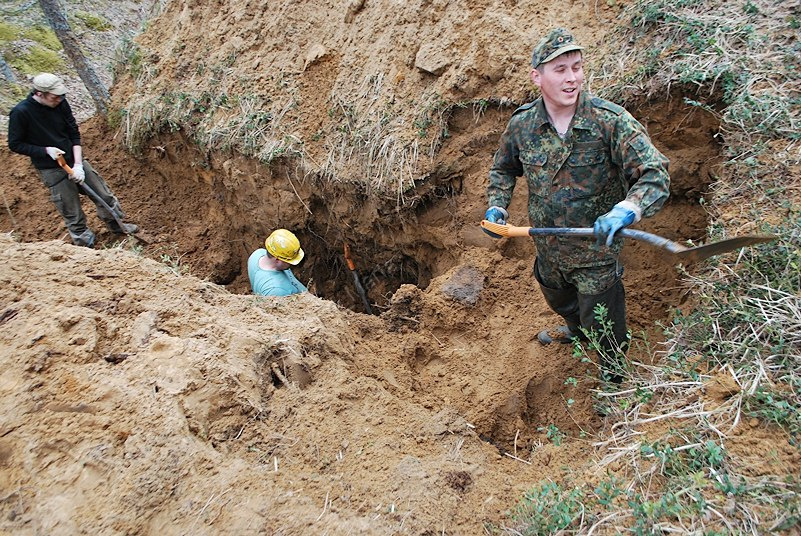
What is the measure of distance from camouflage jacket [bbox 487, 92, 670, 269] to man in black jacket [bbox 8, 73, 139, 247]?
4.21 metres

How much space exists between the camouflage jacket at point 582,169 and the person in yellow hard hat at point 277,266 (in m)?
1.94

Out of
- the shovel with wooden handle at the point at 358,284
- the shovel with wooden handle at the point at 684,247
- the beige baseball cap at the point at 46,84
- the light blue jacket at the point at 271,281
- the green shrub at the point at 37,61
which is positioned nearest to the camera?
the shovel with wooden handle at the point at 684,247

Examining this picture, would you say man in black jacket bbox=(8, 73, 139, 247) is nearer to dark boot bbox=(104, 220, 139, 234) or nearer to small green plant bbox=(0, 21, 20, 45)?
dark boot bbox=(104, 220, 139, 234)

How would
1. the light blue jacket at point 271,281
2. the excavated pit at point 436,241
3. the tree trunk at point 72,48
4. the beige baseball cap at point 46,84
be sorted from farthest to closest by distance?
1. the tree trunk at point 72,48
2. the beige baseball cap at point 46,84
3. the light blue jacket at point 271,281
4. the excavated pit at point 436,241

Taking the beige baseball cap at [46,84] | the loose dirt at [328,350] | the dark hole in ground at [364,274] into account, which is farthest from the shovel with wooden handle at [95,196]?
the dark hole in ground at [364,274]

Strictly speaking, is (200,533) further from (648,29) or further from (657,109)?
(648,29)

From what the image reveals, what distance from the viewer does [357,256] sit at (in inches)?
216

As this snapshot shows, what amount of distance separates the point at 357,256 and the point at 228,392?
318cm

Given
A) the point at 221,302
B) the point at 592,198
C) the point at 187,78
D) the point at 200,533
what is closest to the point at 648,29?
the point at 592,198

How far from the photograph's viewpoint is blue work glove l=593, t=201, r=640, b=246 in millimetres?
2211

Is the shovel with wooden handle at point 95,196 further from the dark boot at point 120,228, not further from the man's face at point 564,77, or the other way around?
the man's face at point 564,77

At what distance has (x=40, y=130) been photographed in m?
4.76

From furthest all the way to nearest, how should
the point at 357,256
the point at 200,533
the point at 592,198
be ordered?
the point at 357,256 → the point at 592,198 → the point at 200,533

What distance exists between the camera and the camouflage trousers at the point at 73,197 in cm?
497
